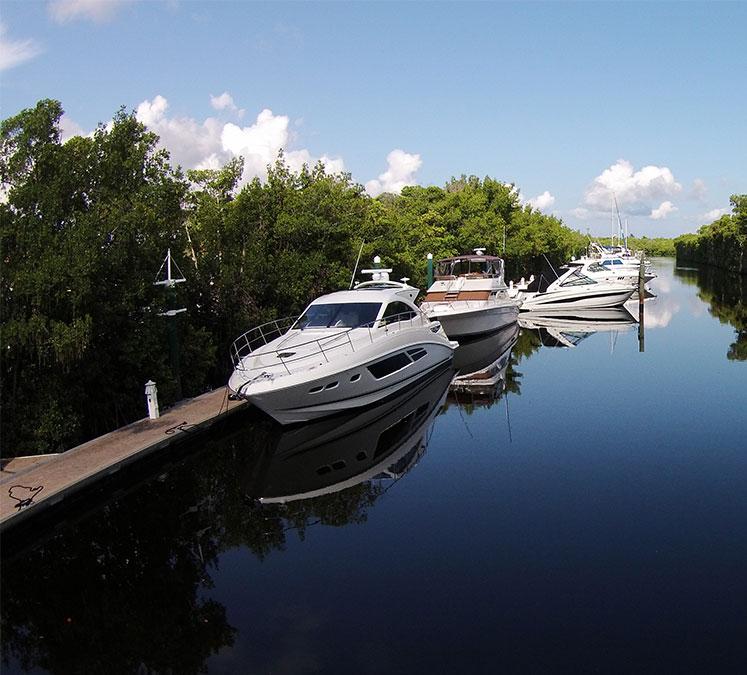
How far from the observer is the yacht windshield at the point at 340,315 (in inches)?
606

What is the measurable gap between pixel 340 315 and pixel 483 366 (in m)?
7.57

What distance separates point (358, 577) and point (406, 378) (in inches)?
349

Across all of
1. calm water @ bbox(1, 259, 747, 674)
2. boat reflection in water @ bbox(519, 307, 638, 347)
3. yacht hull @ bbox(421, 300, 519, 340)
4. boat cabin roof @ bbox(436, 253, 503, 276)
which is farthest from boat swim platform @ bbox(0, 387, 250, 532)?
boat cabin roof @ bbox(436, 253, 503, 276)

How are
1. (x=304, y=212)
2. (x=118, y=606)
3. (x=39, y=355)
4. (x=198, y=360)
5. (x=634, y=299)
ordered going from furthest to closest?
(x=634, y=299) < (x=304, y=212) < (x=198, y=360) < (x=39, y=355) < (x=118, y=606)

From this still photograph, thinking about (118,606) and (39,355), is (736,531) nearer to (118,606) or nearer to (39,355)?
(118,606)

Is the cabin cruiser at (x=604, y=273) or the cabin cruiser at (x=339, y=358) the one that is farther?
the cabin cruiser at (x=604, y=273)

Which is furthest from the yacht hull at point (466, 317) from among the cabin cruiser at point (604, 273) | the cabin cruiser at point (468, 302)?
the cabin cruiser at point (604, 273)

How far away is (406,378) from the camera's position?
1622 cm

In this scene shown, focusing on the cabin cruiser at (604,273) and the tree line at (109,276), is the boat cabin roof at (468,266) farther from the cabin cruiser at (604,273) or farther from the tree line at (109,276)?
the cabin cruiser at (604,273)

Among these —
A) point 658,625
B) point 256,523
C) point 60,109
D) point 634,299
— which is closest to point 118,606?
point 256,523

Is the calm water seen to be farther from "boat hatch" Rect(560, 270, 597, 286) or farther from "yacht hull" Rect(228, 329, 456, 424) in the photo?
"boat hatch" Rect(560, 270, 597, 286)

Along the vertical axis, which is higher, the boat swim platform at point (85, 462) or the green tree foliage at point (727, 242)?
the green tree foliage at point (727, 242)

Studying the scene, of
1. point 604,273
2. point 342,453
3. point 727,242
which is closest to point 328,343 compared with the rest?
point 342,453

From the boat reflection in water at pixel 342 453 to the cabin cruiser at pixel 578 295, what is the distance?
2323cm
